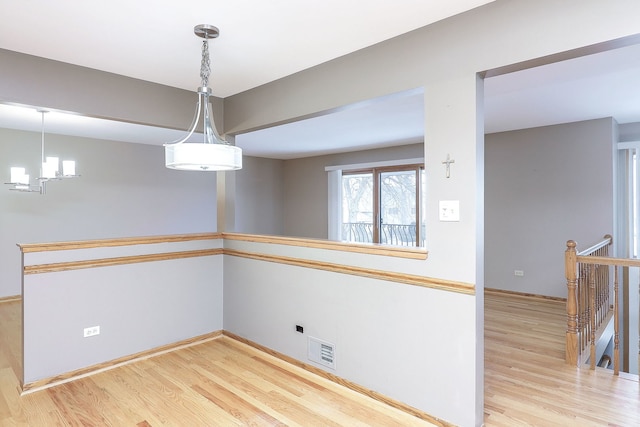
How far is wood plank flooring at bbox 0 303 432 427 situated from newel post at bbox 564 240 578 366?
161 centimetres

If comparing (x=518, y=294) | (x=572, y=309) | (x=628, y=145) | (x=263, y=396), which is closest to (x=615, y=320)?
(x=572, y=309)

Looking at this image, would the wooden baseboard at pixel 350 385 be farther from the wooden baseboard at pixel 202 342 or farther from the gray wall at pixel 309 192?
the gray wall at pixel 309 192

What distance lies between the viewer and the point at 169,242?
3404 mm

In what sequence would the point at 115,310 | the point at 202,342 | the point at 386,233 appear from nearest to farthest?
the point at 115,310 < the point at 202,342 < the point at 386,233

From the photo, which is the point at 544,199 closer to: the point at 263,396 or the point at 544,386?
the point at 544,386

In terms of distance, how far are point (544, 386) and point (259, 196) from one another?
21.0 feet

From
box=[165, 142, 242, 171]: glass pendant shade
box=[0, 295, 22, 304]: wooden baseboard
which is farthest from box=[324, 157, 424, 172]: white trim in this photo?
box=[0, 295, 22, 304]: wooden baseboard

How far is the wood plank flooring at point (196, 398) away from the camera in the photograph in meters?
2.29

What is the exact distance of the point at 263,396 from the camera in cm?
257

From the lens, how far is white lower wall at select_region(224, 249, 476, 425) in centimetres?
217

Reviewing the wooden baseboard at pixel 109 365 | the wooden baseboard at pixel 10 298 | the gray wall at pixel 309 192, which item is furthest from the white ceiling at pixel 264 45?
the gray wall at pixel 309 192

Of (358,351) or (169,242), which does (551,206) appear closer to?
(358,351)

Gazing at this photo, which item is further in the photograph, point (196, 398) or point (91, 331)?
point (91, 331)

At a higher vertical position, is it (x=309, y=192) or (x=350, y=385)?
(x=309, y=192)
